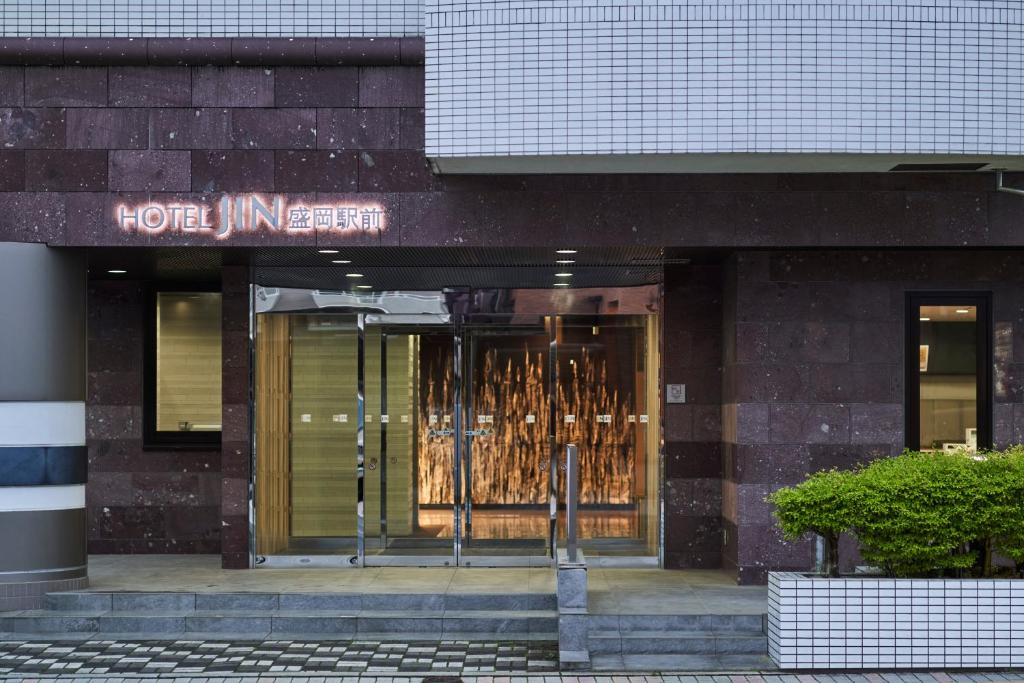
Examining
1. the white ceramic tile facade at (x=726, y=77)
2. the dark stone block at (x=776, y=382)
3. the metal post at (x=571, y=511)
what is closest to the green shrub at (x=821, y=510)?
the metal post at (x=571, y=511)

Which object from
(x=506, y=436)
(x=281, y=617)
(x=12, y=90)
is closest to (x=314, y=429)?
(x=506, y=436)

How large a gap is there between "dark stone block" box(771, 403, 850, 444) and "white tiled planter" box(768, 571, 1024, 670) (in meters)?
2.46

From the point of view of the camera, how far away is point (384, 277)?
41.7 ft

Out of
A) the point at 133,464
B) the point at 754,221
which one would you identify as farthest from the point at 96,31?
the point at 754,221

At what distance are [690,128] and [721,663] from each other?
414cm

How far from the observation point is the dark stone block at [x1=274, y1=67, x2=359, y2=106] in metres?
11.0

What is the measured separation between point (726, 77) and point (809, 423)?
334 centimetres

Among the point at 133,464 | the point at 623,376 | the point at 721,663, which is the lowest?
the point at 721,663

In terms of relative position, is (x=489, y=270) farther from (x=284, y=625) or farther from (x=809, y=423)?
(x=284, y=625)

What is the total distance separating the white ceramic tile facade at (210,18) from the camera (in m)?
11.1

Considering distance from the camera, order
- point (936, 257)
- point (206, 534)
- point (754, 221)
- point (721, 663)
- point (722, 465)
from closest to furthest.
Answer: point (721, 663)
point (754, 221)
point (936, 257)
point (722, 465)
point (206, 534)

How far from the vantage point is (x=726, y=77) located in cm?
992

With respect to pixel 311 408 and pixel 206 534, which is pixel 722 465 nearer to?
pixel 311 408

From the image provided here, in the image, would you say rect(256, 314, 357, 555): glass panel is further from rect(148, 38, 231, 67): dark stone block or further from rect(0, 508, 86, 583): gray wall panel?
rect(148, 38, 231, 67): dark stone block
